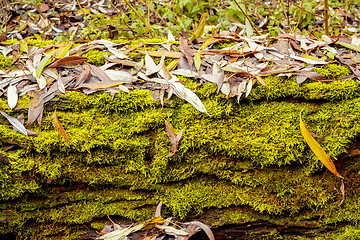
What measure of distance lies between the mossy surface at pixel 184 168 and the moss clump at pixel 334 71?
13 centimetres

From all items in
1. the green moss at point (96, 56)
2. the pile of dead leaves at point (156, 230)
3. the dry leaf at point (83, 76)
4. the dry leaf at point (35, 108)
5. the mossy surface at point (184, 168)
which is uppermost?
the green moss at point (96, 56)

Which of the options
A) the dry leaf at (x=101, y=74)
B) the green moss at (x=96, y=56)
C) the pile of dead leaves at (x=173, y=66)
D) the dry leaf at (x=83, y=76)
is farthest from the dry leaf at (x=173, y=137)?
the green moss at (x=96, y=56)

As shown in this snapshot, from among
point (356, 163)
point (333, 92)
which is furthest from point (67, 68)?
point (356, 163)

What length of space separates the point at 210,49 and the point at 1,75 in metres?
1.62

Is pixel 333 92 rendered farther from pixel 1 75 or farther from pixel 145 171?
pixel 1 75

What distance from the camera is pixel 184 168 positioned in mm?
1521

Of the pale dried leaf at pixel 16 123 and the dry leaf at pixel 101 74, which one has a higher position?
the dry leaf at pixel 101 74

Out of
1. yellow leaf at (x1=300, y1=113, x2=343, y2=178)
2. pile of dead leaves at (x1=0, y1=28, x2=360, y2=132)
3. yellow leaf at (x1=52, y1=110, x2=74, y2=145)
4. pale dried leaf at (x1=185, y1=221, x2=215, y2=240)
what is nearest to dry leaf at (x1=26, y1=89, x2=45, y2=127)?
pile of dead leaves at (x1=0, y1=28, x2=360, y2=132)

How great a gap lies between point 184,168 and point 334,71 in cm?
127

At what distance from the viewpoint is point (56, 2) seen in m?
4.28

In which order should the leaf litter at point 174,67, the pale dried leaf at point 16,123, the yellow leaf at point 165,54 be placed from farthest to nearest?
the yellow leaf at point 165,54, the leaf litter at point 174,67, the pale dried leaf at point 16,123

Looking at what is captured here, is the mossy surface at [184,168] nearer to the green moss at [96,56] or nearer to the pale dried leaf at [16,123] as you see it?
the pale dried leaf at [16,123]

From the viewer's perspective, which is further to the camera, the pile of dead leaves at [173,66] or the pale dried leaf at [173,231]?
the pile of dead leaves at [173,66]

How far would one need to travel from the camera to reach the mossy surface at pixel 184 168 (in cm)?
147
